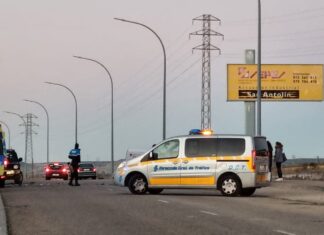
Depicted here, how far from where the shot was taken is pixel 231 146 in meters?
25.5

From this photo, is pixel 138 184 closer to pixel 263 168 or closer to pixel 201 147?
pixel 201 147

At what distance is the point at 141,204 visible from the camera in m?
20.9

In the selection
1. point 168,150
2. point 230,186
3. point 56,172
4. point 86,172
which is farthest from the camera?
point 86,172

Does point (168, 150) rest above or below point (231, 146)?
below

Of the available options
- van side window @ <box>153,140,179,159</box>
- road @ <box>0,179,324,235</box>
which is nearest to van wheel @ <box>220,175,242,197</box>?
road @ <box>0,179,324,235</box>

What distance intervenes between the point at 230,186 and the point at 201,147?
1564 mm

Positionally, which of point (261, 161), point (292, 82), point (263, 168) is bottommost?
point (263, 168)

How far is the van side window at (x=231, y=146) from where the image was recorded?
25391 mm

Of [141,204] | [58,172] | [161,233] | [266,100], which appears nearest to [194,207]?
[141,204]

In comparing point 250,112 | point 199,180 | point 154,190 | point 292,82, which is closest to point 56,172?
point 250,112

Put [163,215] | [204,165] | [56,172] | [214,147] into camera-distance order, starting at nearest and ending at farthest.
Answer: [163,215] < [204,165] < [214,147] < [56,172]

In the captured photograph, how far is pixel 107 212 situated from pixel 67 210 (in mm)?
1278

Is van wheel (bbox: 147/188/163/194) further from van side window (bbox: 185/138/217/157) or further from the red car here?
the red car

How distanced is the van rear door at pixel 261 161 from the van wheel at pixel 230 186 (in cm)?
65
